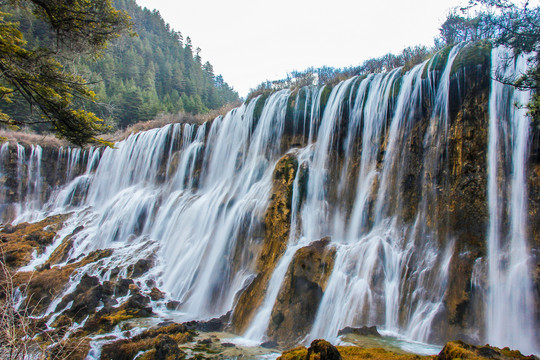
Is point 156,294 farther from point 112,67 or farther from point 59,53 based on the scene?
point 112,67

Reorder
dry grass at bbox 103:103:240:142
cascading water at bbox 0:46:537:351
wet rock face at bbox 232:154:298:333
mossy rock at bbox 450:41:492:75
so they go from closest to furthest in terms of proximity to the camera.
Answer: cascading water at bbox 0:46:537:351
wet rock face at bbox 232:154:298:333
mossy rock at bbox 450:41:492:75
dry grass at bbox 103:103:240:142

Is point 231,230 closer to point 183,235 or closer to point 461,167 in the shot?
point 183,235

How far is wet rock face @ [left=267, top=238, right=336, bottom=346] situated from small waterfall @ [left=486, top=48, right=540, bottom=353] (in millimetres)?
3274

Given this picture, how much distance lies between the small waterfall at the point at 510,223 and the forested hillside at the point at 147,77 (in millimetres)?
24373

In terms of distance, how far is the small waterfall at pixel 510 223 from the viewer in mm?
5230

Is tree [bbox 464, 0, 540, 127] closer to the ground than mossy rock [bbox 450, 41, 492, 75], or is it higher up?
closer to the ground

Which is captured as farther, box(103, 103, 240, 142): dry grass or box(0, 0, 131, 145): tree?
box(103, 103, 240, 142): dry grass

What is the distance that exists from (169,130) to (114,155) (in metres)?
5.78

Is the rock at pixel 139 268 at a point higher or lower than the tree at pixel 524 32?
lower

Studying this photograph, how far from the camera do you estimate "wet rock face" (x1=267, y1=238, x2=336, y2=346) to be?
677 centimetres

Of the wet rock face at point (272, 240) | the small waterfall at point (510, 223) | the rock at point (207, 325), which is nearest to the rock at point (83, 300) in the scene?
the rock at point (207, 325)

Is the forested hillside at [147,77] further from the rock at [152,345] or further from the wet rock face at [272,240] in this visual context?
the rock at [152,345]

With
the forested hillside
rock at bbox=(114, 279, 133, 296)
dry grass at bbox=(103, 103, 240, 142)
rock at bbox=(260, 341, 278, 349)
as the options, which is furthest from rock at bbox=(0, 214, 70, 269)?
rock at bbox=(260, 341, 278, 349)

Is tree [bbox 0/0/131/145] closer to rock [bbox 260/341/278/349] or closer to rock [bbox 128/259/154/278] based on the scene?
rock [bbox 260/341/278/349]
